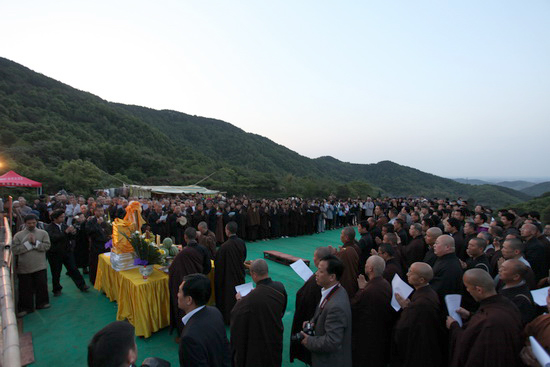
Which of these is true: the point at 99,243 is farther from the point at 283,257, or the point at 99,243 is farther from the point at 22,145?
the point at 22,145

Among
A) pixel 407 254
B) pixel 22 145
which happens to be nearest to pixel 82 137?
pixel 22 145

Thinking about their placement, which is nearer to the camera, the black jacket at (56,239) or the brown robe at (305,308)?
the brown robe at (305,308)

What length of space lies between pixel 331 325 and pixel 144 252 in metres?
3.71

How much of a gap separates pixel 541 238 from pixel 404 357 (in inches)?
186

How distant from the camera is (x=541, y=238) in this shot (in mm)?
5625

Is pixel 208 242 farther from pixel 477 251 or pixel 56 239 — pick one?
pixel 477 251

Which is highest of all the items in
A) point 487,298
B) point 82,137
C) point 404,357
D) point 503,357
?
point 82,137

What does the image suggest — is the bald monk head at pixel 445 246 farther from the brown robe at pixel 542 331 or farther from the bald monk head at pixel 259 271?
the bald monk head at pixel 259 271

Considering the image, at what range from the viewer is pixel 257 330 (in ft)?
9.29

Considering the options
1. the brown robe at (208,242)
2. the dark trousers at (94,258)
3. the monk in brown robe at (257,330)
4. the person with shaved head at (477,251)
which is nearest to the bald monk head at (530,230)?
the person with shaved head at (477,251)

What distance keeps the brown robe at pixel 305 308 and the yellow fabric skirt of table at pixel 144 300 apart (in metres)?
2.48

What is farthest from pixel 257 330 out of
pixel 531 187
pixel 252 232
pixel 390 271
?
pixel 531 187

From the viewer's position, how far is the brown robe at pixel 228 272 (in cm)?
506

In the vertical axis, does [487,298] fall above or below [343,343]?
above
